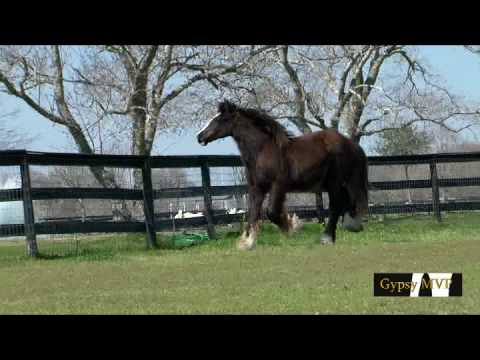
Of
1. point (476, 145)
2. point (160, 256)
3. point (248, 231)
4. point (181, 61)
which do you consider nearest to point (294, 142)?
point (248, 231)

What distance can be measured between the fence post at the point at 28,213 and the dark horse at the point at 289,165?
9.39 ft

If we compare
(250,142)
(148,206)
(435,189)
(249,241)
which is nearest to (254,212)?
(249,241)

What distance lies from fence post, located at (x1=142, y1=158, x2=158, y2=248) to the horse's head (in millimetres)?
3350

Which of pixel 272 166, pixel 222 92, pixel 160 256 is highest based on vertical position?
pixel 222 92

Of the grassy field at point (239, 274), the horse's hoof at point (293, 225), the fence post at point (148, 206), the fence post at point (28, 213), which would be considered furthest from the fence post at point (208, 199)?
the horse's hoof at point (293, 225)

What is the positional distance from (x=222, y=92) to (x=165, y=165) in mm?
5018

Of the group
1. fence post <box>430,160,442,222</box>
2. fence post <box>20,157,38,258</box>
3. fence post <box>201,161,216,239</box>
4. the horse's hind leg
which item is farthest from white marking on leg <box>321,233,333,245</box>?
fence post <box>430,160,442,222</box>

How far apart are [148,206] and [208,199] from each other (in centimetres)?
129

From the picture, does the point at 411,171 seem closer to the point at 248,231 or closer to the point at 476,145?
the point at 476,145

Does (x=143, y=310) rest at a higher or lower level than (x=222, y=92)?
lower

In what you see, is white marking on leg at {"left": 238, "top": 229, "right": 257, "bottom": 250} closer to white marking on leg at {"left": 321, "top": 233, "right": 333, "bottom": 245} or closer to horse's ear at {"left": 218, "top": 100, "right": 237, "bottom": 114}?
white marking on leg at {"left": 321, "top": 233, "right": 333, "bottom": 245}

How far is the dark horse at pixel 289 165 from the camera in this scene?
386 inches

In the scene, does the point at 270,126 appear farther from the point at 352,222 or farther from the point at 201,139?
the point at 352,222
